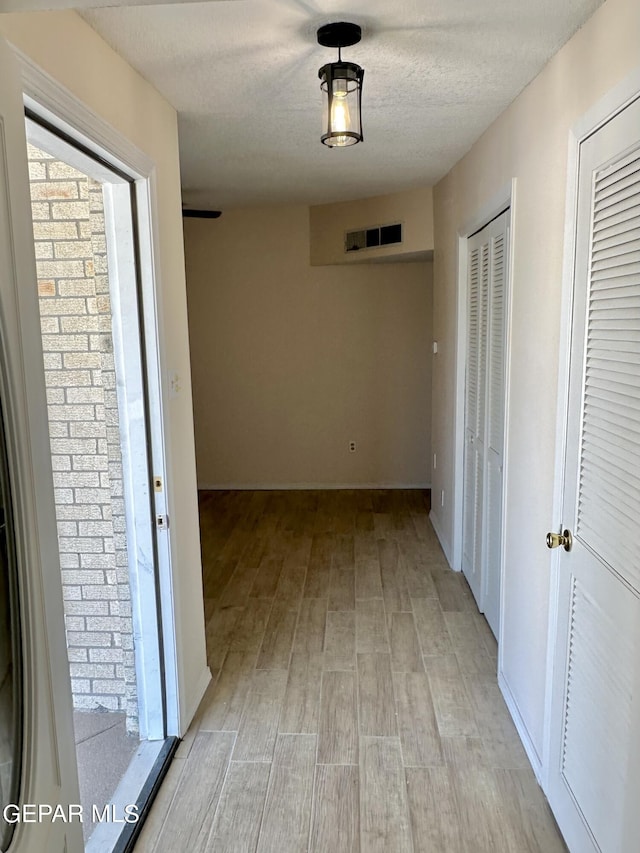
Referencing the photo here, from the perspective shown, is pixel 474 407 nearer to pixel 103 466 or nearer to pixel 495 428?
pixel 495 428

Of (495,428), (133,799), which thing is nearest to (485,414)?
(495,428)

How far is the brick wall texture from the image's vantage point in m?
2.20

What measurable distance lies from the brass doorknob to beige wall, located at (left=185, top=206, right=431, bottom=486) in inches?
152

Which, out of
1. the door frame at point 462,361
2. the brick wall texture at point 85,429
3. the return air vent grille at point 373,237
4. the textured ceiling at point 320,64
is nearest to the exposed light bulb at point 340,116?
the textured ceiling at point 320,64

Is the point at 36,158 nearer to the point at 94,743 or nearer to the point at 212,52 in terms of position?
the point at 212,52

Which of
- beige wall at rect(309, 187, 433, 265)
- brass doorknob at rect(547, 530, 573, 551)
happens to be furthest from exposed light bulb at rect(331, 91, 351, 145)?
beige wall at rect(309, 187, 433, 265)

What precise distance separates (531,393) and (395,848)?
153 centimetres

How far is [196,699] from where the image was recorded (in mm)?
2547

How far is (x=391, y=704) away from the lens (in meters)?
2.54

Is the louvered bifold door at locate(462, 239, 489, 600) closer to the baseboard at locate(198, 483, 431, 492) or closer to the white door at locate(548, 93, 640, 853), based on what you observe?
the white door at locate(548, 93, 640, 853)

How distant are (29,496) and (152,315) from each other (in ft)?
3.89

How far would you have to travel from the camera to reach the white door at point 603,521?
137 cm

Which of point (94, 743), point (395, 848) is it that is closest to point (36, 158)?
point (94, 743)

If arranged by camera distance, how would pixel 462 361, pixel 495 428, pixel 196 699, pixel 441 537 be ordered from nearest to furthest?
pixel 196 699
pixel 495 428
pixel 462 361
pixel 441 537
